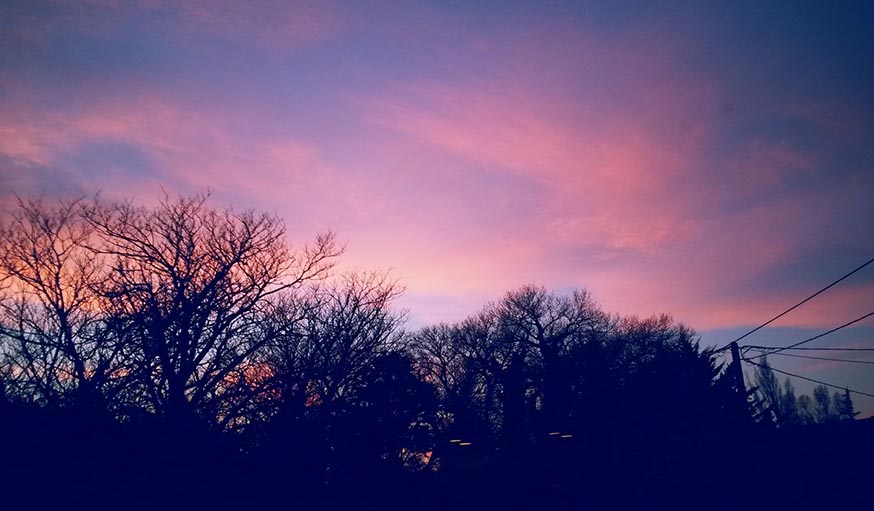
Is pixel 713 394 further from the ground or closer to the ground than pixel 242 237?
closer to the ground

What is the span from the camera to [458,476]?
2756 cm

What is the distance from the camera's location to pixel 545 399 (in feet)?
136

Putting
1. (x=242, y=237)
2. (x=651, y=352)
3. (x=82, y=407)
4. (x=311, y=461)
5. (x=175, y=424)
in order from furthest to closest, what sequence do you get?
(x=651, y=352) → (x=242, y=237) → (x=311, y=461) → (x=175, y=424) → (x=82, y=407)

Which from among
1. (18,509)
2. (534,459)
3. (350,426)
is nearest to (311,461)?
(350,426)

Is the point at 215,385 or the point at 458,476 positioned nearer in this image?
the point at 215,385

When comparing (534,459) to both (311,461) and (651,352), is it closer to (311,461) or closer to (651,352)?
(311,461)

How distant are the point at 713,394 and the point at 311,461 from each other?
91.4ft

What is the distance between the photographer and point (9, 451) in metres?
9.76

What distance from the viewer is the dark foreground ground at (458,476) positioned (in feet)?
33.8

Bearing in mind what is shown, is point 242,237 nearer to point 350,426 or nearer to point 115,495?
point 350,426

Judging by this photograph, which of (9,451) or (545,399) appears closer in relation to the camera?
(9,451)

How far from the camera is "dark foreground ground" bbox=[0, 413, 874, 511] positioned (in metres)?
10.3

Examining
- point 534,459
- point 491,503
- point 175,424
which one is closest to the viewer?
point 175,424

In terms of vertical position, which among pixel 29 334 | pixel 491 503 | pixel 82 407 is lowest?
pixel 491 503
